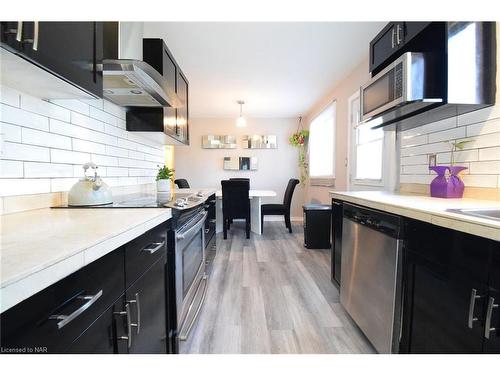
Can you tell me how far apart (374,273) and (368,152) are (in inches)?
71.1

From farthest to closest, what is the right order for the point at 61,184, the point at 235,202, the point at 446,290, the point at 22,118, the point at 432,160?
the point at 235,202
the point at 432,160
the point at 61,184
the point at 22,118
the point at 446,290

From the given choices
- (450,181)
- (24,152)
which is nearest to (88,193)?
(24,152)

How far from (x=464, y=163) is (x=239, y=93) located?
327cm

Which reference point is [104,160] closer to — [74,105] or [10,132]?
[74,105]

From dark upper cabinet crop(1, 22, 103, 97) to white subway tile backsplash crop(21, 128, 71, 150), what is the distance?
33cm

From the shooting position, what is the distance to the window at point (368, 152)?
245 centimetres

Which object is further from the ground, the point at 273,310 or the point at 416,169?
the point at 416,169

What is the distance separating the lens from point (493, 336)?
2.33ft

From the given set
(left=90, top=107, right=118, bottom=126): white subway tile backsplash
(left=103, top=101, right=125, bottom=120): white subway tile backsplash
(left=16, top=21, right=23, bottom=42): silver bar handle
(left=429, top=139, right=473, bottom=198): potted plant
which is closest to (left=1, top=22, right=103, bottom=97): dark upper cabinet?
(left=16, top=21, right=23, bottom=42): silver bar handle

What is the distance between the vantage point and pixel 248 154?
5.55m

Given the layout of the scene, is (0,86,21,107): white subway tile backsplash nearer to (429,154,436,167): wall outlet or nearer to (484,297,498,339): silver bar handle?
(484,297,498,339): silver bar handle

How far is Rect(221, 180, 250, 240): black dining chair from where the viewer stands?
151 inches

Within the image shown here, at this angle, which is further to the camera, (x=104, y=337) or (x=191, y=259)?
(x=191, y=259)
